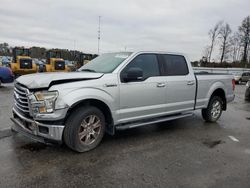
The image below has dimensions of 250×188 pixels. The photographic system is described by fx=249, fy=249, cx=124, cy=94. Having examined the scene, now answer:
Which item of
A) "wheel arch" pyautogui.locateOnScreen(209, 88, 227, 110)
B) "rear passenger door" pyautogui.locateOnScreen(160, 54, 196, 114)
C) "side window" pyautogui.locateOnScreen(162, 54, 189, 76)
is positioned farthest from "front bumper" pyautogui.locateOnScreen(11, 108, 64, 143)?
"wheel arch" pyautogui.locateOnScreen(209, 88, 227, 110)

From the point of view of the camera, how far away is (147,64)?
5492 mm

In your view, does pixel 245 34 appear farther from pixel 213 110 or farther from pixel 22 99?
pixel 22 99

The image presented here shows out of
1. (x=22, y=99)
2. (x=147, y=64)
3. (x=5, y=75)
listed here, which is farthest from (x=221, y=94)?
(x=5, y=75)

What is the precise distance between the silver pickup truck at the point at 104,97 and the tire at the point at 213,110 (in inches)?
28.9

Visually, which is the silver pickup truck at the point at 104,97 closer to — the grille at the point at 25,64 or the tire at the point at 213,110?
the tire at the point at 213,110

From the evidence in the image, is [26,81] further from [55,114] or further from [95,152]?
[95,152]

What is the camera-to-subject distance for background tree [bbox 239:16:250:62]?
55344 millimetres

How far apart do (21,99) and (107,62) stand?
193 cm

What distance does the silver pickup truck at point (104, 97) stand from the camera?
13.5 feet

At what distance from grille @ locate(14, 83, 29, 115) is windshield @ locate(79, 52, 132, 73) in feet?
4.97

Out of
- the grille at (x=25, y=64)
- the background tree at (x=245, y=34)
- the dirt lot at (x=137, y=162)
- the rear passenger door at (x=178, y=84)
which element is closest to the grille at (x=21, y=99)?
the dirt lot at (x=137, y=162)

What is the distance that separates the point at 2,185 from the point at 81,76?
209 centimetres

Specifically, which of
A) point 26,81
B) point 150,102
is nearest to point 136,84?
point 150,102

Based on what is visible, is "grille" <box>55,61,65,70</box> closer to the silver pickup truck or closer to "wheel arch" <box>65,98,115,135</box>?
the silver pickup truck
